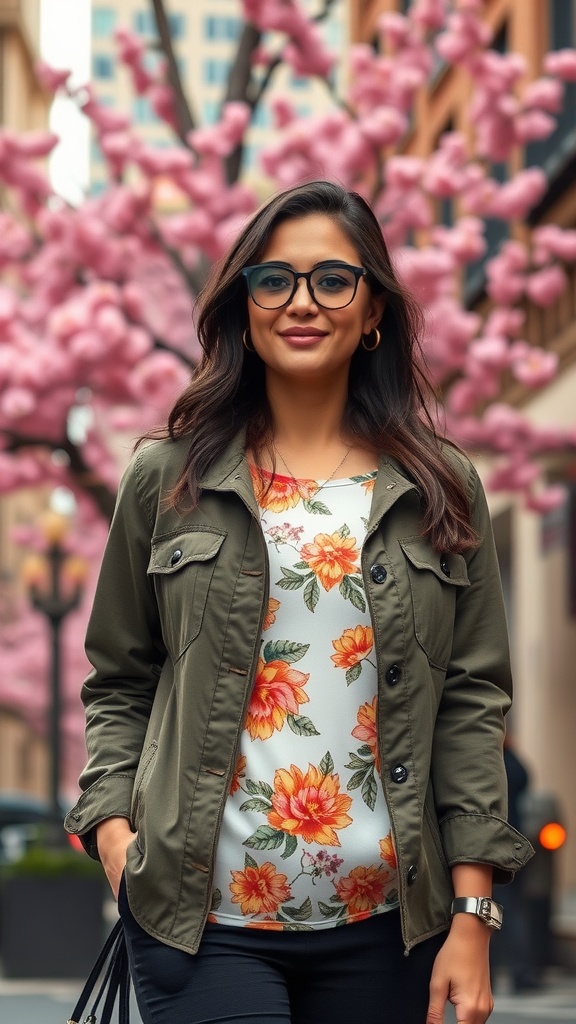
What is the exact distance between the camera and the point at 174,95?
13.5 m

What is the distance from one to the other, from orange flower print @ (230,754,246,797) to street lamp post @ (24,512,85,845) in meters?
13.5

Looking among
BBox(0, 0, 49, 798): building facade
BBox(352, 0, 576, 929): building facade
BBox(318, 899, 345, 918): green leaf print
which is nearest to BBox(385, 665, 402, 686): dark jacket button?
BBox(318, 899, 345, 918): green leaf print

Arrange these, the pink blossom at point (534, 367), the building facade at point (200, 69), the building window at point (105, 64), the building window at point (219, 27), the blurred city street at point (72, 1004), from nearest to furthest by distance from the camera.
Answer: the blurred city street at point (72, 1004), the pink blossom at point (534, 367), the building facade at point (200, 69), the building window at point (219, 27), the building window at point (105, 64)

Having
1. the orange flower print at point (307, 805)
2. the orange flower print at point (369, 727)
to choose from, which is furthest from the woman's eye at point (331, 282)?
the orange flower print at point (307, 805)

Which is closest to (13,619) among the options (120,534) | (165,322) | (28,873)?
(165,322)

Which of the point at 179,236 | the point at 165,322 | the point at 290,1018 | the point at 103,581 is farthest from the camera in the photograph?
the point at 165,322

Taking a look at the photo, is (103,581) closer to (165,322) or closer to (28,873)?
(28,873)

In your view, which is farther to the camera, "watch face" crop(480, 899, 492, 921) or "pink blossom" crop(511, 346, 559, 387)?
"pink blossom" crop(511, 346, 559, 387)

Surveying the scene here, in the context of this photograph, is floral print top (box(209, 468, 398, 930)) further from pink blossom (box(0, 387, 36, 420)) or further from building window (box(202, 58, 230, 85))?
building window (box(202, 58, 230, 85))

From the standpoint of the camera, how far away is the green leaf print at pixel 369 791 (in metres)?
2.70

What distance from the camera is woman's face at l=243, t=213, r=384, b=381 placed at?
2.88 m

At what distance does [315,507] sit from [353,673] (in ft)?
0.91

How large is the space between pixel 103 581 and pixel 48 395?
35.9 ft

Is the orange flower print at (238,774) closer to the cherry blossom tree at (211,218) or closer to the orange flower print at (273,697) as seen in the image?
the orange flower print at (273,697)
